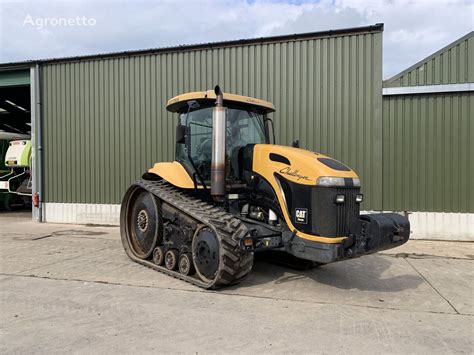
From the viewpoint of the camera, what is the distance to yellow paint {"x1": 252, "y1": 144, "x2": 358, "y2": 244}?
498cm

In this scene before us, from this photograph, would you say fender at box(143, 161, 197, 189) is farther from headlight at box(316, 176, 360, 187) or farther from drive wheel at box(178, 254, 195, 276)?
headlight at box(316, 176, 360, 187)

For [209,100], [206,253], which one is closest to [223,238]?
[206,253]

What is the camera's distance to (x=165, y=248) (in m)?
6.44

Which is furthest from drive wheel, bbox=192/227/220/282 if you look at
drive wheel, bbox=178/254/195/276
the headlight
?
the headlight

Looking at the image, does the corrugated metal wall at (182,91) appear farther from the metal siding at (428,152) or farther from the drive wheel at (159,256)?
the drive wheel at (159,256)

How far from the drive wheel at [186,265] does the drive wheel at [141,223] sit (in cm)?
86

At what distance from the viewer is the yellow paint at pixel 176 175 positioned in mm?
6352

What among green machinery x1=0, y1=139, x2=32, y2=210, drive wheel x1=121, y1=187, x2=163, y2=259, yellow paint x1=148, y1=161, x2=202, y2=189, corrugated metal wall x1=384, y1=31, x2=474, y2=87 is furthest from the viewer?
green machinery x1=0, y1=139, x2=32, y2=210

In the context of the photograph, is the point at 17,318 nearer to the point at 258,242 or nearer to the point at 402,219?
the point at 258,242

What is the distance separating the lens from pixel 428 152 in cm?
980

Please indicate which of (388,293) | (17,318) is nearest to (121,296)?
(17,318)

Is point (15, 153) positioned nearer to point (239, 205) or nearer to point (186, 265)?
point (186, 265)

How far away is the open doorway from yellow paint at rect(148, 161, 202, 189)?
911 centimetres

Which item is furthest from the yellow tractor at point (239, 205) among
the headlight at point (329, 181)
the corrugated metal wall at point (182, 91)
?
the corrugated metal wall at point (182, 91)
